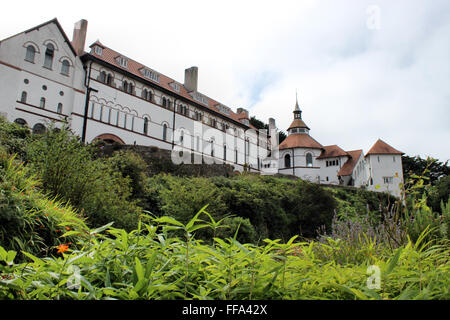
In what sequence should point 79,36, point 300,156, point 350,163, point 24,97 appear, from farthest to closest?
point 300,156, point 350,163, point 79,36, point 24,97

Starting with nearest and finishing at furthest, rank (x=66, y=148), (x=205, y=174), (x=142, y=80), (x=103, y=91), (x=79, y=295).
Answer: (x=79, y=295) < (x=66, y=148) < (x=205, y=174) < (x=103, y=91) < (x=142, y=80)

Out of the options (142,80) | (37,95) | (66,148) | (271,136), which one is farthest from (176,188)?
(271,136)

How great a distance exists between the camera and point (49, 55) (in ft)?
86.6

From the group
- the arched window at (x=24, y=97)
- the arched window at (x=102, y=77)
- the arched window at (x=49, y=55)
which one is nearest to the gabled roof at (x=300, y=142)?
the arched window at (x=102, y=77)

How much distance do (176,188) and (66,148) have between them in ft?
12.5

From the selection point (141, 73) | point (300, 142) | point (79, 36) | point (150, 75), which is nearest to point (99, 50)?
point (79, 36)

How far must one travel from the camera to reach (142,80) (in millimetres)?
32875

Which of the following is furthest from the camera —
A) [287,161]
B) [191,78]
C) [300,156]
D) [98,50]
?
[287,161]

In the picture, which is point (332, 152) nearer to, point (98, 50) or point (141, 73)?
point (141, 73)

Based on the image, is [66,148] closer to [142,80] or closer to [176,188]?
[176,188]

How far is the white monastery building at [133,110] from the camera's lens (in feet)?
80.7

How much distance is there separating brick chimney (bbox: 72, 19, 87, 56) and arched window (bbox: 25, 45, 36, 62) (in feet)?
14.5

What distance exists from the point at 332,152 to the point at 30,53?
4041 cm
